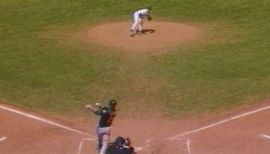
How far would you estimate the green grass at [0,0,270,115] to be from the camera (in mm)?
22438

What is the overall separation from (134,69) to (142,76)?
87 centimetres

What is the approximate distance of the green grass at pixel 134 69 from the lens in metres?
22.4

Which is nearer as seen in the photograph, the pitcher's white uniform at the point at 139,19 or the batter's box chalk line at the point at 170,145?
the batter's box chalk line at the point at 170,145

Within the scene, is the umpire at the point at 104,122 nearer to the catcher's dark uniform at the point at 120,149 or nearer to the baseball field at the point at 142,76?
the baseball field at the point at 142,76

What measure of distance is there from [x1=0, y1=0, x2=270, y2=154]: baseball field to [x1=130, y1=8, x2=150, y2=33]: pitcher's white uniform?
1.76ft

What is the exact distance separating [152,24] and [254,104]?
1197 centimetres

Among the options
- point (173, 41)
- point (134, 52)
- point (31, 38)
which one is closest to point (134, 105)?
point (134, 52)

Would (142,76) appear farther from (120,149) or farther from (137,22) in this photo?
(120,149)

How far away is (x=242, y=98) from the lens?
22312mm

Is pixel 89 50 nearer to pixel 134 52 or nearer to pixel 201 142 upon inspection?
pixel 134 52

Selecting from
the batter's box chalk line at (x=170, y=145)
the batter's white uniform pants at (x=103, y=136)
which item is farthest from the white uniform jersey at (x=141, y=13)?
the batter's white uniform pants at (x=103, y=136)

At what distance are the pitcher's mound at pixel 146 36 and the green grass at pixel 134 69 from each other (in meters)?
0.97

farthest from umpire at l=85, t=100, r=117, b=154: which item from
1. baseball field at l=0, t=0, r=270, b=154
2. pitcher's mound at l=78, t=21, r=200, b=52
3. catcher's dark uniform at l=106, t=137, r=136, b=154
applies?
pitcher's mound at l=78, t=21, r=200, b=52

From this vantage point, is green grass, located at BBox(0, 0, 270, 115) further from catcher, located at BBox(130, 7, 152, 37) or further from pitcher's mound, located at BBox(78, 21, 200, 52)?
catcher, located at BBox(130, 7, 152, 37)
